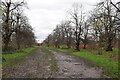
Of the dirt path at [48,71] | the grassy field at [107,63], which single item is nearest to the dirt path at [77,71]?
the dirt path at [48,71]

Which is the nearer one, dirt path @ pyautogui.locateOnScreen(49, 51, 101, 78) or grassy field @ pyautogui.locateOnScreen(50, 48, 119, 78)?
dirt path @ pyautogui.locateOnScreen(49, 51, 101, 78)

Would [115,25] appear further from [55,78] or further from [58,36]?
[58,36]

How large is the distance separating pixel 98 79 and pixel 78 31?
34.5 m

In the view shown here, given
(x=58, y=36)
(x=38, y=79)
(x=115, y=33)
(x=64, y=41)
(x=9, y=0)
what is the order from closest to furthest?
(x=38, y=79) → (x=115, y=33) → (x=9, y=0) → (x=64, y=41) → (x=58, y=36)

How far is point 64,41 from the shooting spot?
68.4 metres

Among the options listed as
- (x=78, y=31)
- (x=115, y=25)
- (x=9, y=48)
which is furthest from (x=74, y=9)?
(x=115, y=25)

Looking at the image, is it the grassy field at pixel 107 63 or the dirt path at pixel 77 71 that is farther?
the grassy field at pixel 107 63

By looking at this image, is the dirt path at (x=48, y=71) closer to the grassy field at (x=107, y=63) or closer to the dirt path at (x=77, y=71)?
the dirt path at (x=77, y=71)

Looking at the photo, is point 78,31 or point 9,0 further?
point 78,31

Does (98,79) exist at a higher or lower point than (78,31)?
lower

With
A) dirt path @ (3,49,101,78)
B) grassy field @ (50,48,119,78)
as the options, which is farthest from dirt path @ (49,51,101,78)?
grassy field @ (50,48,119,78)

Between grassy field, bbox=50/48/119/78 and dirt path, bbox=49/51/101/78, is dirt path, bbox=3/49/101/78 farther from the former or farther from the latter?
grassy field, bbox=50/48/119/78

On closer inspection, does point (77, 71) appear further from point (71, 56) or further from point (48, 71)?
point (71, 56)

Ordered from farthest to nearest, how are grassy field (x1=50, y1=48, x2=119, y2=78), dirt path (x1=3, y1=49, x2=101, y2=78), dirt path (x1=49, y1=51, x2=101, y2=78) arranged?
grassy field (x1=50, y1=48, x2=119, y2=78), dirt path (x1=49, y1=51, x2=101, y2=78), dirt path (x1=3, y1=49, x2=101, y2=78)
